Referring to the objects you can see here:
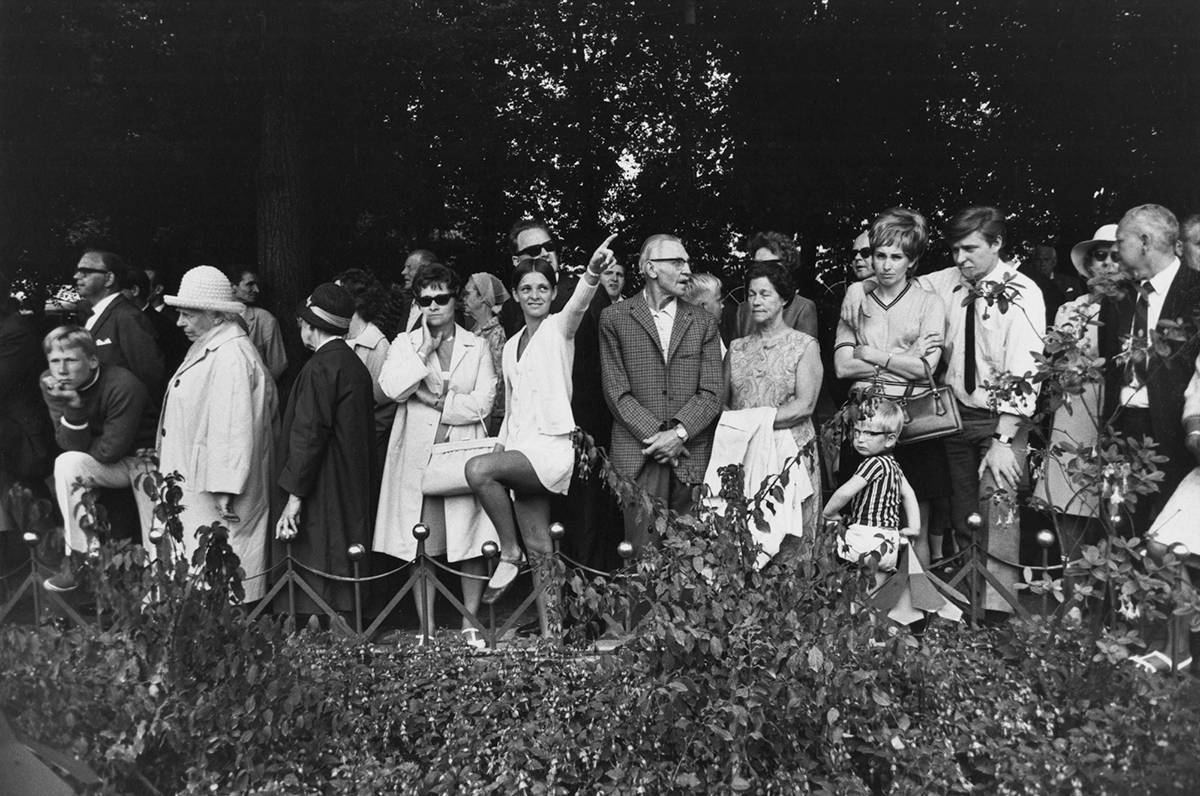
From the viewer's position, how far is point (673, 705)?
4359 millimetres

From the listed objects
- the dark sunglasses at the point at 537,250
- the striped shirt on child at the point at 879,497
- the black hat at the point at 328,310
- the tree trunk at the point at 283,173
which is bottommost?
the striped shirt on child at the point at 879,497

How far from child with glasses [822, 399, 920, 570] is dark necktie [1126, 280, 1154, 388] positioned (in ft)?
3.38

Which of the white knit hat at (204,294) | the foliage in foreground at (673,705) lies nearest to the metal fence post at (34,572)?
the foliage in foreground at (673,705)

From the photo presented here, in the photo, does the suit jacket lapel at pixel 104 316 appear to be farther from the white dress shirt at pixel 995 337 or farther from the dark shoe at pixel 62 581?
the white dress shirt at pixel 995 337

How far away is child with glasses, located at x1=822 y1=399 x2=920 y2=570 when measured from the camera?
551 cm

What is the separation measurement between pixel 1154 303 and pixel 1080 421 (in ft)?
2.16

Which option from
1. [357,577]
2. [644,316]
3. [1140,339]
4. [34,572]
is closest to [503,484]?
[357,577]

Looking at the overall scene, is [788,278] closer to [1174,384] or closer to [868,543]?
[868,543]

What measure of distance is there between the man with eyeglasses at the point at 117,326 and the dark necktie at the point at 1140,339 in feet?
15.5

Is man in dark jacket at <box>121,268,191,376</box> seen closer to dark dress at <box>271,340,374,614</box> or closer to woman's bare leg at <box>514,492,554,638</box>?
dark dress at <box>271,340,374,614</box>

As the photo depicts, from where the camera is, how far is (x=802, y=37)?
908 cm

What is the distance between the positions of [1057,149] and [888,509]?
176 inches

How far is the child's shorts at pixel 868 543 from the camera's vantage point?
16.3 feet

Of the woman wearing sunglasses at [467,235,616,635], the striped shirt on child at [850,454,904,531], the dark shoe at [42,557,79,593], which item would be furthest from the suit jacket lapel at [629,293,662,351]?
the dark shoe at [42,557,79,593]
